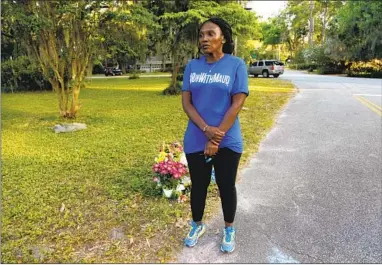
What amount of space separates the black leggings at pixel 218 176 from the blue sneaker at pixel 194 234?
76 mm

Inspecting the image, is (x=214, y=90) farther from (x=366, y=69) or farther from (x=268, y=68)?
(x=366, y=69)

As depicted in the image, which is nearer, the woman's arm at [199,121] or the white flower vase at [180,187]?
the woman's arm at [199,121]

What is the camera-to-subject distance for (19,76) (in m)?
18.9

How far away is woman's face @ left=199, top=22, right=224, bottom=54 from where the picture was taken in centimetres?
262

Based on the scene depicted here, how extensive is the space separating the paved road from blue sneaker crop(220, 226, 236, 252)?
0.18ft

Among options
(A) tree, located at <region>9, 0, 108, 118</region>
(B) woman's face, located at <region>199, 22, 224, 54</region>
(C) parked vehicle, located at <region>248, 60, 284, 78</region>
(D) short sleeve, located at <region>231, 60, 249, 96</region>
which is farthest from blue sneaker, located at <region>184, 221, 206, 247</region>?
(C) parked vehicle, located at <region>248, 60, 284, 78</region>

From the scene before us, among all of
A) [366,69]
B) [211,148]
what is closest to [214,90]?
[211,148]

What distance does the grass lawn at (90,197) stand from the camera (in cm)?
297

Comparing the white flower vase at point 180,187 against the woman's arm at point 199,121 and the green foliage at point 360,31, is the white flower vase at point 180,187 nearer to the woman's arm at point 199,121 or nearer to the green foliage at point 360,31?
the woman's arm at point 199,121

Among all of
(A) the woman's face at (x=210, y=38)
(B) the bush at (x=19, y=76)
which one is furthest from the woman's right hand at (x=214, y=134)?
(B) the bush at (x=19, y=76)

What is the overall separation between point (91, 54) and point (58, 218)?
6.50 metres

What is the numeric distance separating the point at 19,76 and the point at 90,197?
1722 cm

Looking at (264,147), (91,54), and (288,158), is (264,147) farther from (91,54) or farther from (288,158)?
(91,54)

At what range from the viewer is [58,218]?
351 cm
